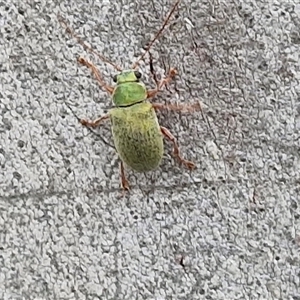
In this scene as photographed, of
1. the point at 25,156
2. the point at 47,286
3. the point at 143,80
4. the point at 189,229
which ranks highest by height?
the point at 143,80

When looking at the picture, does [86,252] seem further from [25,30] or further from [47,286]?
[25,30]

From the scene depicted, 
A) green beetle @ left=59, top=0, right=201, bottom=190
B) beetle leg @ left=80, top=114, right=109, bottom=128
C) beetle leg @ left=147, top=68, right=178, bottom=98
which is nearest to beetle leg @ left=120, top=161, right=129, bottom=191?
green beetle @ left=59, top=0, right=201, bottom=190

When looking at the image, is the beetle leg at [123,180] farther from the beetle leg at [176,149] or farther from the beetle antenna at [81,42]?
the beetle antenna at [81,42]

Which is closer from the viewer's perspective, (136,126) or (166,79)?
(136,126)

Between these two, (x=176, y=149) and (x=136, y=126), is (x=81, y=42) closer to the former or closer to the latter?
(x=136, y=126)

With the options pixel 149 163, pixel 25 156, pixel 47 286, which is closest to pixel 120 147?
pixel 149 163

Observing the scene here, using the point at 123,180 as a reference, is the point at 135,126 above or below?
above

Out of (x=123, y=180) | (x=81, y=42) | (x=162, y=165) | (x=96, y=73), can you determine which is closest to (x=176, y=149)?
(x=162, y=165)

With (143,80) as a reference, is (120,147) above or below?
below
